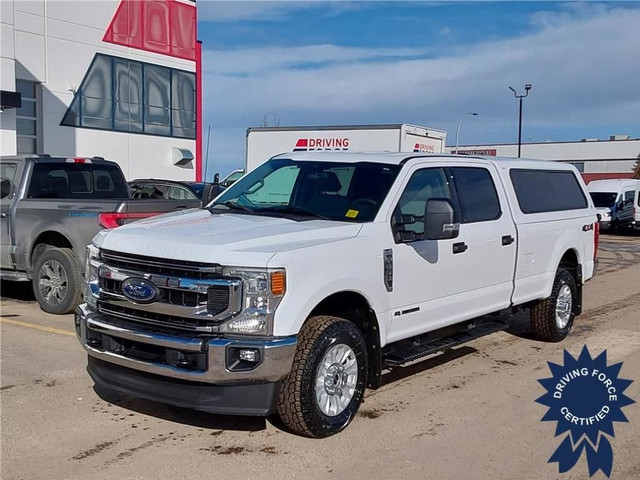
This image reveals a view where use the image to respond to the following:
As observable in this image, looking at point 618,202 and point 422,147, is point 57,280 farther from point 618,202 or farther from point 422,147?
point 618,202

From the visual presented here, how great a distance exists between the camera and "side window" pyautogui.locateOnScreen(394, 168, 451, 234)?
5770 mm

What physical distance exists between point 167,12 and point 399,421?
22.8 metres

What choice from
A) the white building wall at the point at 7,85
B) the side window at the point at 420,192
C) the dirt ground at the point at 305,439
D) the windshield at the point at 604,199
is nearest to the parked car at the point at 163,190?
the white building wall at the point at 7,85

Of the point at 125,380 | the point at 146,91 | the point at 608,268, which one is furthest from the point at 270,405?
the point at 146,91

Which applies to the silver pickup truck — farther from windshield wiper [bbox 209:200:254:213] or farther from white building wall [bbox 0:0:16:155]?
white building wall [bbox 0:0:16:155]

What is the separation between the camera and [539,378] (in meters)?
6.63

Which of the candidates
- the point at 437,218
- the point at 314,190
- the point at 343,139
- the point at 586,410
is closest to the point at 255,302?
the point at 437,218

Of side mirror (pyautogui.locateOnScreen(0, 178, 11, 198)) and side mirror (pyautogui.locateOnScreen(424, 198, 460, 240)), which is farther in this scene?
side mirror (pyautogui.locateOnScreen(0, 178, 11, 198))

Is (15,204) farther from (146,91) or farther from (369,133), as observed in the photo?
(146,91)

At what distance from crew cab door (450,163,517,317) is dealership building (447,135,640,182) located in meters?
64.7

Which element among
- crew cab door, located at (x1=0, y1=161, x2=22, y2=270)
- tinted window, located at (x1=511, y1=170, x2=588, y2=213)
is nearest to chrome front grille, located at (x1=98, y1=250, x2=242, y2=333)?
tinted window, located at (x1=511, y1=170, x2=588, y2=213)

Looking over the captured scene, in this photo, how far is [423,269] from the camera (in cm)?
575

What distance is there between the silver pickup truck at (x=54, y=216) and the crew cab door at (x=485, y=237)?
375cm

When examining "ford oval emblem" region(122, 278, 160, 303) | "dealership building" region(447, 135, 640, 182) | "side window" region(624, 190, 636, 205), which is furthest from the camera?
"dealership building" region(447, 135, 640, 182)
